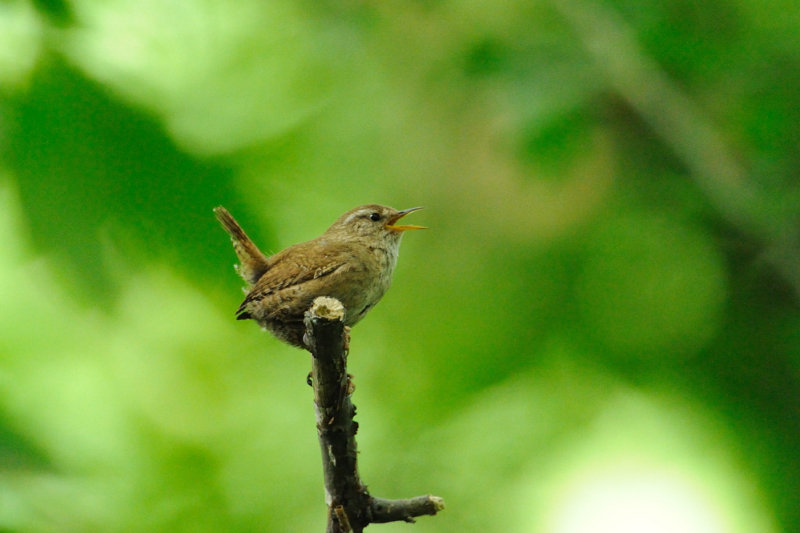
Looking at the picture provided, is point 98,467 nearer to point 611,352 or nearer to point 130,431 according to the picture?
point 130,431

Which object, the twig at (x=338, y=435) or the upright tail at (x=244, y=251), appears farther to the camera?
the upright tail at (x=244, y=251)

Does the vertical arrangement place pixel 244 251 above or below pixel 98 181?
below

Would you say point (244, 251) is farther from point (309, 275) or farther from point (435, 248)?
point (435, 248)

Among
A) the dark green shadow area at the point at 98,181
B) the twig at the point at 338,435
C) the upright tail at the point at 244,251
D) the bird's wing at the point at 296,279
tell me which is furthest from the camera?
the upright tail at the point at 244,251

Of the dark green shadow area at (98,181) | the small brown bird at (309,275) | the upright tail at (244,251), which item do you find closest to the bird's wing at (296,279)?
the small brown bird at (309,275)

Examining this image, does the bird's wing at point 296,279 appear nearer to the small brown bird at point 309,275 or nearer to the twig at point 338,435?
the small brown bird at point 309,275

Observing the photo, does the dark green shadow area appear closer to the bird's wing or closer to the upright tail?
the upright tail

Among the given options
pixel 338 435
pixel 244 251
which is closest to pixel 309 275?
pixel 244 251
